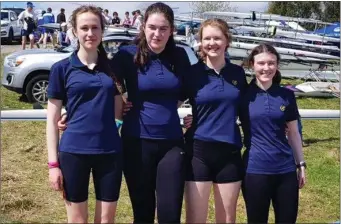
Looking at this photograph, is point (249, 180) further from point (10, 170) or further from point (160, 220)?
point (10, 170)

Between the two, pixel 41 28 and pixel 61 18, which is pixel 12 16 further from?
pixel 61 18

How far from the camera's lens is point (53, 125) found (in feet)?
9.54

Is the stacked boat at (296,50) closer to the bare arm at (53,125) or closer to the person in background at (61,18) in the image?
the person in background at (61,18)

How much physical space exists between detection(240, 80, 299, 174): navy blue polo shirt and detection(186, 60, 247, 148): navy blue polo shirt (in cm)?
9

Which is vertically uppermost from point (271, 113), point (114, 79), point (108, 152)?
point (114, 79)

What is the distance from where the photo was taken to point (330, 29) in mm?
19547

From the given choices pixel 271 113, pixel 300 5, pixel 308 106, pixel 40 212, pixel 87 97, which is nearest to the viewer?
pixel 87 97

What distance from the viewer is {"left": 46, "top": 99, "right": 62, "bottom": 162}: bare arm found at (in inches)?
114

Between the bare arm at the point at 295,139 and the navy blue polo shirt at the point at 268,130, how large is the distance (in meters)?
0.06

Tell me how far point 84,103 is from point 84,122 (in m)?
0.12

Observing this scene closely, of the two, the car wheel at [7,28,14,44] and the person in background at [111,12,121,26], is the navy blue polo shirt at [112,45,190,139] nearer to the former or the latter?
the person in background at [111,12,121,26]

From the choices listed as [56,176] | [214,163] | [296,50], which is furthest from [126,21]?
[56,176]

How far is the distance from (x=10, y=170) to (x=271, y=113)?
4.07m

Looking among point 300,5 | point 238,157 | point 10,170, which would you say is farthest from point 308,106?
point 300,5
